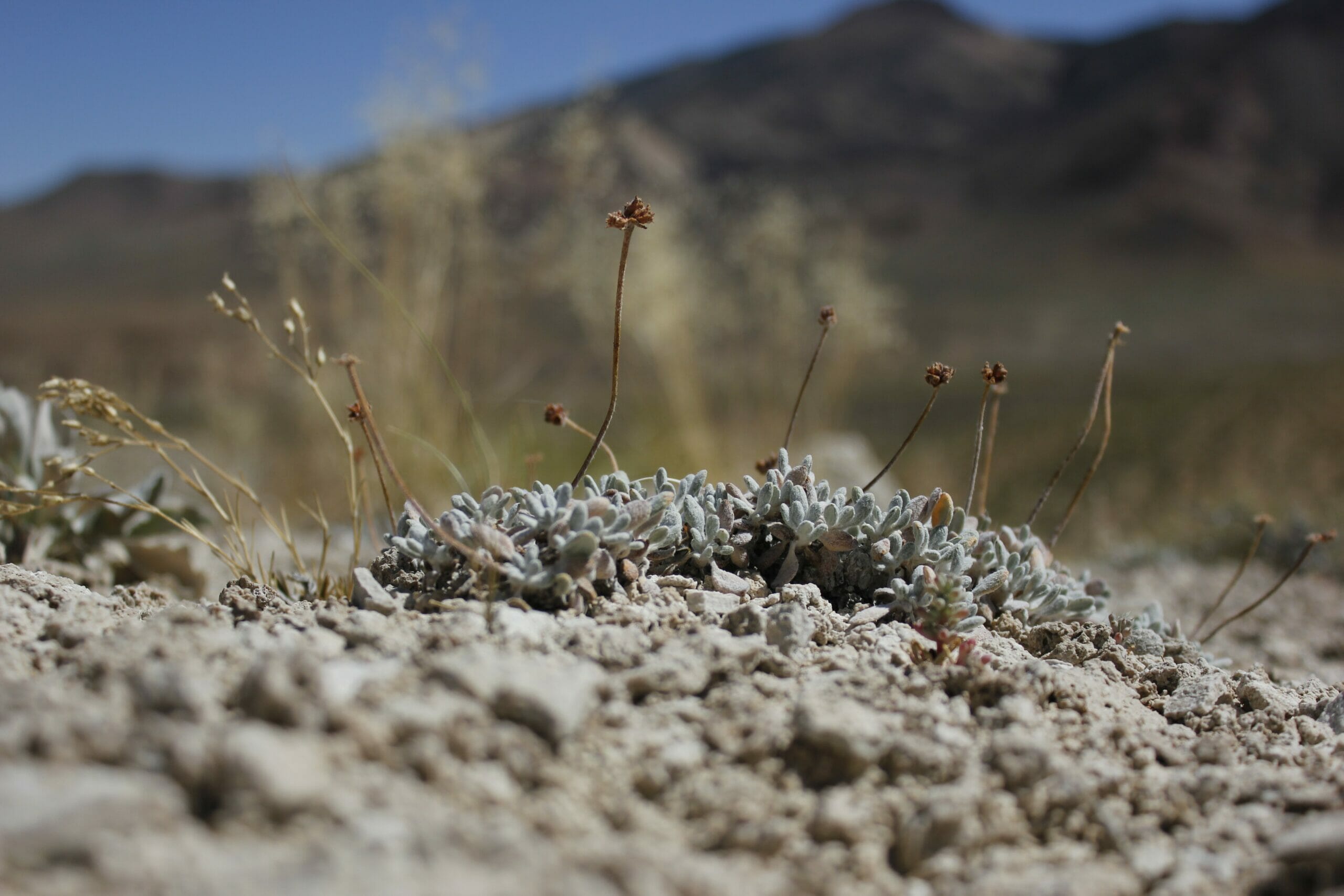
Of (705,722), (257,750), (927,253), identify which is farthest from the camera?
(927,253)

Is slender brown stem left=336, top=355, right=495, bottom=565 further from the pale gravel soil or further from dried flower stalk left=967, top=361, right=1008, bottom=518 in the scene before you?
dried flower stalk left=967, top=361, right=1008, bottom=518

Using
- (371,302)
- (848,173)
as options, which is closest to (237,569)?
(371,302)

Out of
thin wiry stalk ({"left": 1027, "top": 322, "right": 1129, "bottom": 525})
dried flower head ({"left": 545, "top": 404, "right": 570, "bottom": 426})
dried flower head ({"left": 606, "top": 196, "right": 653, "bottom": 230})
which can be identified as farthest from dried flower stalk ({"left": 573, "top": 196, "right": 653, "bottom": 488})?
thin wiry stalk ({"left": 1027, "top": 322, "right": 1129, "bottom": 525})

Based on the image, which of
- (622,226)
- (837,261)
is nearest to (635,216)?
(622,226)

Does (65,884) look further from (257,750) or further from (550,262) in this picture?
(550,262)

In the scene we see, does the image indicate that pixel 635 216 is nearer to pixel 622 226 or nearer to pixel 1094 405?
pixel 622 226

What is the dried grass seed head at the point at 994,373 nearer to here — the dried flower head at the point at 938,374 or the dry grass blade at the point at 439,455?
the dried flower head at the point at 938,374

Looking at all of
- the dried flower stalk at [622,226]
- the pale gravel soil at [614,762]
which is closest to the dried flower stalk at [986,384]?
the pale gravel soil at [614,762]
